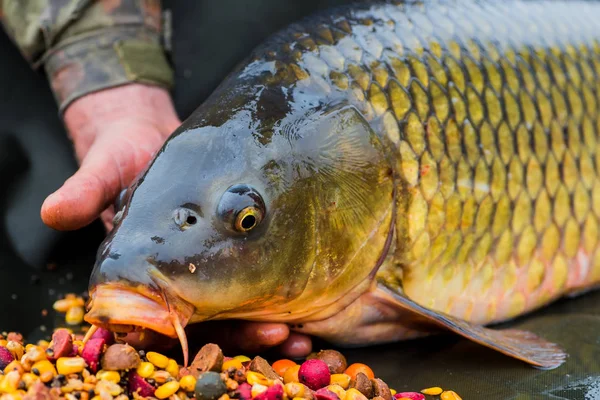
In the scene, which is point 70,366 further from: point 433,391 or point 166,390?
point 433,391

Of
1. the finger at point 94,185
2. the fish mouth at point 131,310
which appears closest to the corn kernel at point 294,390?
the fish mouth at point 131,310

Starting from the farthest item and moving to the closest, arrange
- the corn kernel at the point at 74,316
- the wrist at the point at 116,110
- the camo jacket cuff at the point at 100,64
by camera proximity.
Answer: the camo jacket cuff at the point at 100,64 → the wrist at the point at 116,110 → the corn kernel at the point at 74,316

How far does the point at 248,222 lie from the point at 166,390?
38 cm

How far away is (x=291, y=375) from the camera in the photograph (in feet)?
5.40

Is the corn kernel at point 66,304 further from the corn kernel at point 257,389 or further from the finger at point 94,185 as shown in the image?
the corn kernel at point 257,389

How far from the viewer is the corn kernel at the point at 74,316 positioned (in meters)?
2.20

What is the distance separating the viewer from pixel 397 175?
1896 millimetres

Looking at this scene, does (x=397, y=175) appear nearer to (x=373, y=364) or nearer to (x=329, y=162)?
(x=329, y=162)

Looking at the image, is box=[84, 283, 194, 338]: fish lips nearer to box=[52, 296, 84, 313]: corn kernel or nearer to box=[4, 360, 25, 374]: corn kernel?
box=[4, 360, 25, 374]: corn kernel

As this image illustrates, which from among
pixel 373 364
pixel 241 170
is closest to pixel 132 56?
→ pixel 241 170

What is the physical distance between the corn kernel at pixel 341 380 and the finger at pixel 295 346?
0.26 metres

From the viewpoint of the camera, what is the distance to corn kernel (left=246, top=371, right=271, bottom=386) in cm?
147

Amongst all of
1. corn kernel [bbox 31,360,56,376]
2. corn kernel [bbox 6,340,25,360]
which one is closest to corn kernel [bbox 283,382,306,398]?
corn kernel [bbox 31,360,56,376]

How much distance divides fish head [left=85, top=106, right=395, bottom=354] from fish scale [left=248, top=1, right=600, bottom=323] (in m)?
0.12
